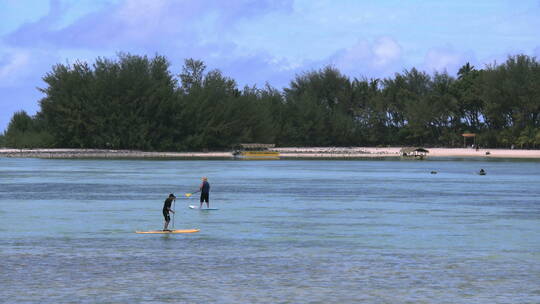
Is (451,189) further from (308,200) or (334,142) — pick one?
(334,142)

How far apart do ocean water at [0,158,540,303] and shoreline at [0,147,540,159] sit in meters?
87.7

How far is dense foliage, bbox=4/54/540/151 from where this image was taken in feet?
477

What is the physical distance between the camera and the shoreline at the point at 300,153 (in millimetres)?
138625

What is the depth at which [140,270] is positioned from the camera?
23.5m

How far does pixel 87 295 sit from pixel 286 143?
150 meters

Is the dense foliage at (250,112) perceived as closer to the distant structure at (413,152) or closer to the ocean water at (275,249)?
the distant structure at (413,152)

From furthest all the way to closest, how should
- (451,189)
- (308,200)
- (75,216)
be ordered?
(451,189) → (308,200) → (75,216)

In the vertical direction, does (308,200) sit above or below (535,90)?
below

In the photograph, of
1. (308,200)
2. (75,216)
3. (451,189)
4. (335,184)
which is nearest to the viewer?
(75,216)

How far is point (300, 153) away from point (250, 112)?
11304 millimetres

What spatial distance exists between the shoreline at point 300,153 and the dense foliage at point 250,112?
5.54 ft

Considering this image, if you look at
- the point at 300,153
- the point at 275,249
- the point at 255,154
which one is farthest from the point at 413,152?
the point at 275,249

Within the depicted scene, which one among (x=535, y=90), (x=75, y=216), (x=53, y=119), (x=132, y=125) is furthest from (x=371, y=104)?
(x=75, y=216)

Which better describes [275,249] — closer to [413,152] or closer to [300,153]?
[413,152]
